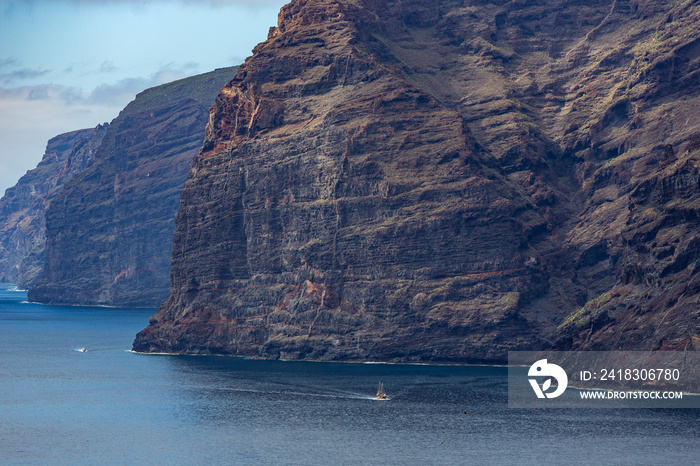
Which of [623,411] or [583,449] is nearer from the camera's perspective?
[583,449]

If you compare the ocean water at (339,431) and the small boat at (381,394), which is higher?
the small boat at (381,394)

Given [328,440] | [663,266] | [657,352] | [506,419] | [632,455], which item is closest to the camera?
[632,455]

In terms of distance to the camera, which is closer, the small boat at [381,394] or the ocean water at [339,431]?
the ocean water at [339,431]

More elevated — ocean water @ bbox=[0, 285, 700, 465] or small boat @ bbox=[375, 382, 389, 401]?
small boat @ bbox=[375, 382, 389, 401]

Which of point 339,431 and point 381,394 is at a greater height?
point 381,394

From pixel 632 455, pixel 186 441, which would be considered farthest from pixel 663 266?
pixel 186 441

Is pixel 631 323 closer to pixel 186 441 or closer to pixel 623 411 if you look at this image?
pixel 623 411

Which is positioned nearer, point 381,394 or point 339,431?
point 339,431

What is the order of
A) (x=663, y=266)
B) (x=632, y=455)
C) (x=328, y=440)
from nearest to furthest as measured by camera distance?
(x=632, y=455)
(x=328, y=440)
(x=663, y=266)

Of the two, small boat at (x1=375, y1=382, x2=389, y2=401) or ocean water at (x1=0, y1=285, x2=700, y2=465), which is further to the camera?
small boat at (x1=375, y1=382, x2=389, y2=401)

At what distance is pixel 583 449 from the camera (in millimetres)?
150625

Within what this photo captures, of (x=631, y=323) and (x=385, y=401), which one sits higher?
(x=631, y=323)

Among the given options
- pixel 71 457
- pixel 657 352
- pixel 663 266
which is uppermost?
pixel 663 266

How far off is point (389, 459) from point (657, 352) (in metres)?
64.0
